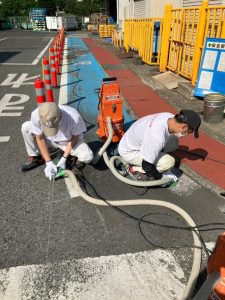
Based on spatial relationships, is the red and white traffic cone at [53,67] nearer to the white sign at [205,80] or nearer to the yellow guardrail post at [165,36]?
the yellow guardrail post at [165,36]

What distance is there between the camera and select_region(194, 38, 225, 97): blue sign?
6346 millimetres

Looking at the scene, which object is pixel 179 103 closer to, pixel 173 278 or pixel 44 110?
pixel 44 110

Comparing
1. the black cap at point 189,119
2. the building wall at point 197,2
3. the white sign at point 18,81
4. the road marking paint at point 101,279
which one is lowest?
the road marking paint at point 101,279

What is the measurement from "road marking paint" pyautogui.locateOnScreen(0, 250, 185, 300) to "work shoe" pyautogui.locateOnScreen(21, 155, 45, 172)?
1.88m

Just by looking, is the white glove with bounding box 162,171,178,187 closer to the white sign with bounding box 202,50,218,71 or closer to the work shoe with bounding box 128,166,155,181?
the work shoe with bounding box 128,166,155,181

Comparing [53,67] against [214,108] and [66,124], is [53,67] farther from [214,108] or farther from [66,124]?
[66,124]

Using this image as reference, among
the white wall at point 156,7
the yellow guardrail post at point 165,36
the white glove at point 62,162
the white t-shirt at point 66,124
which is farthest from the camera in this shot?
the white wall at point 156,7

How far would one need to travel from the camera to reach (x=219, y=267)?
1865 millimetres

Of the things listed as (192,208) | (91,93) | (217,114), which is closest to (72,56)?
(91,93)

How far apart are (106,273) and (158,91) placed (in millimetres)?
6734

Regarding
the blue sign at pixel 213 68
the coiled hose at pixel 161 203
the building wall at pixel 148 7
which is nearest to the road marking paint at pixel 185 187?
the coiled hose at pixel 161 203

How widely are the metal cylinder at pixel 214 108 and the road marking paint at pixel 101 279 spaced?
12.4ft

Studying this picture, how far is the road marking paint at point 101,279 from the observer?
2518 millimetres

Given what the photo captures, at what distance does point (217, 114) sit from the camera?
19.0ft
